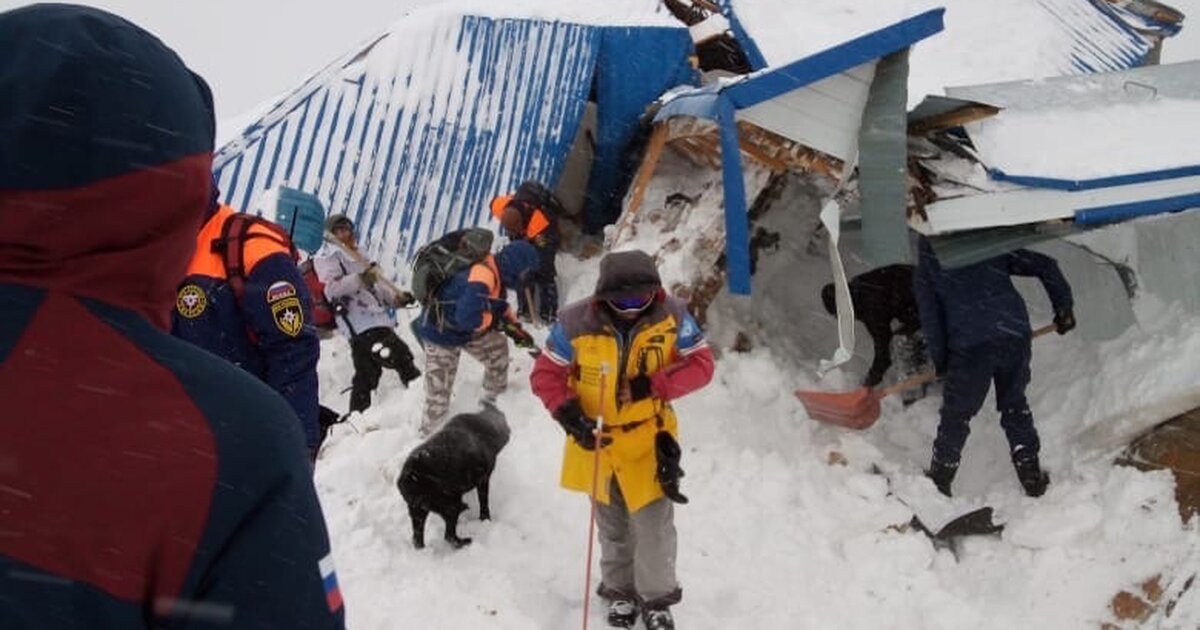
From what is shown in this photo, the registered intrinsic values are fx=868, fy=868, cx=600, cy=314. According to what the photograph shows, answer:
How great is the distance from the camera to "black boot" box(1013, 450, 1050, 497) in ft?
18.1

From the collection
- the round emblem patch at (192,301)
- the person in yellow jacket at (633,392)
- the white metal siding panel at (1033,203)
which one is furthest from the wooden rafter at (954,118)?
the round emblem patch at (192,301)

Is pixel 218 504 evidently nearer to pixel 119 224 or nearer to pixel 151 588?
pixel 151 588

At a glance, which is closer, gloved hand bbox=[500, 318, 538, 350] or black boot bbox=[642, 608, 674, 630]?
black boot bbox=[642, 608, 674, 630]

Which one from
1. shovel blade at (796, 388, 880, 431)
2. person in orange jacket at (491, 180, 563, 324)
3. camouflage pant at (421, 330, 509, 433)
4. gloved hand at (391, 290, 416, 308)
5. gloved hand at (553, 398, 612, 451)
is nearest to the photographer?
gloved hand at (553, 398, 612, 451)

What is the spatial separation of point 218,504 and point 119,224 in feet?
1.25

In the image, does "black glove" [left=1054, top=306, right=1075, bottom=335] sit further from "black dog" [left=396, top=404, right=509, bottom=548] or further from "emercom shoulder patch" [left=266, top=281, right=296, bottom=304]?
"emercom shoulder patch" [left=266, top=281, right=296, bottom=304]

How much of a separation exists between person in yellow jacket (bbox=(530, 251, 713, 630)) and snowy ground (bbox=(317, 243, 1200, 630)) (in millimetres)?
698

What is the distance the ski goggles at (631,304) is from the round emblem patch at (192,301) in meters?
1.78

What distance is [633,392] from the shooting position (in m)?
4.20

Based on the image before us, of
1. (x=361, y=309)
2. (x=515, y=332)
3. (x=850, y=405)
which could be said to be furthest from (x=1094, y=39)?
(x=361, y=309)

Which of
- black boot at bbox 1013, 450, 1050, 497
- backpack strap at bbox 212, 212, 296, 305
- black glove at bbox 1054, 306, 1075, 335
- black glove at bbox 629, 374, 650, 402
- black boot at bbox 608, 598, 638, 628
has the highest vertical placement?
backpack strap at bbox 212, 212, 296, 305

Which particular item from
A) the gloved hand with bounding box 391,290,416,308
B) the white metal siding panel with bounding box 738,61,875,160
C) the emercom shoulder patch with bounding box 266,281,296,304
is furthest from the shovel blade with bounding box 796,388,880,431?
the emercom shoulder patch with bounding box 266,281,296,304

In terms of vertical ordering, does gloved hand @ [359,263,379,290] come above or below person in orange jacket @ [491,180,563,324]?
above

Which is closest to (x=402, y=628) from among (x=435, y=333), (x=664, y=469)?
(x=664, y=469)
